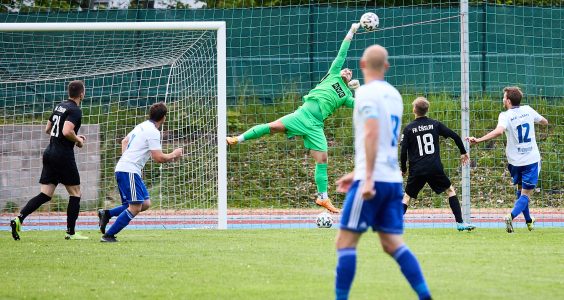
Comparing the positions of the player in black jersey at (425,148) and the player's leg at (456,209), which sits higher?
the player in black jersey at (425,148)

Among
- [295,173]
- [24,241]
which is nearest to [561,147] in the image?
[295,173]

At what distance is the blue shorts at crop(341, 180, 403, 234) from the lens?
6.67m

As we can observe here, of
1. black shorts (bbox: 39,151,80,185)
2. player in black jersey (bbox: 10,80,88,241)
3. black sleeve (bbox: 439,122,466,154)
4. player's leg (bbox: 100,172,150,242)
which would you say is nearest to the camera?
player's leg (bbox: 100,172,150,242)

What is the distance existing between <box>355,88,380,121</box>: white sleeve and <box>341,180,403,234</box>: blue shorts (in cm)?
47

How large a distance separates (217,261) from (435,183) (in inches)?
172

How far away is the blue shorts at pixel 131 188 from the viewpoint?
12.3m

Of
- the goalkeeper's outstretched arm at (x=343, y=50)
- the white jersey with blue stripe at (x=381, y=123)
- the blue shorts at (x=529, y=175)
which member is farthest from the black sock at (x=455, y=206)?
the white jersey with blue stripe at (x=381, y=123)

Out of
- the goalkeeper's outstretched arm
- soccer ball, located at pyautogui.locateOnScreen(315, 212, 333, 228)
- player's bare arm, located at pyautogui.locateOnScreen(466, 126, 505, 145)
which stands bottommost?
soccer ball, located at pyautogui.locateOnScreen(315, 212, 333, 228)

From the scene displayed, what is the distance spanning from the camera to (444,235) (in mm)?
13102

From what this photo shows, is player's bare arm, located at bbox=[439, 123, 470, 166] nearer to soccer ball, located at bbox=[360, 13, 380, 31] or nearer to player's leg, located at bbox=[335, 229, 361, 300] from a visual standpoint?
soccer ball, located at bbox=[360, 13, 380, 31]

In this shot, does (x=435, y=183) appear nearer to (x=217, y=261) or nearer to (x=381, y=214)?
(x=217, y=261)

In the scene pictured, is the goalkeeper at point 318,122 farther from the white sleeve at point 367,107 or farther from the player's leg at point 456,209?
the white sleeve at point 367,107

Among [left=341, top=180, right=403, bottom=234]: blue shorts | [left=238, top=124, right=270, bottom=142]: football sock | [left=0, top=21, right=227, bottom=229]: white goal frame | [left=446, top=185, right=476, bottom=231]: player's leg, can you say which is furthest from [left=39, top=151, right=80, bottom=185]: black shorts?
[left=341, top=180, right=403, bottom=234]: blue shorts

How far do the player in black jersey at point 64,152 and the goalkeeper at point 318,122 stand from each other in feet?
8.88
